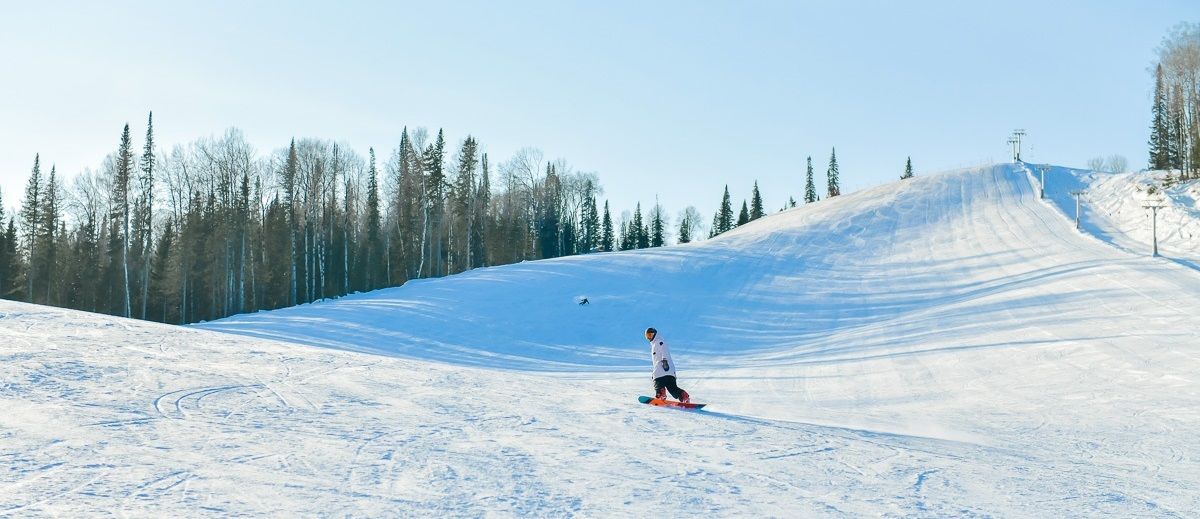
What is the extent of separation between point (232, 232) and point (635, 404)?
44.5 m

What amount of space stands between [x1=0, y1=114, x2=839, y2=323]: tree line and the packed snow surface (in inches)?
943

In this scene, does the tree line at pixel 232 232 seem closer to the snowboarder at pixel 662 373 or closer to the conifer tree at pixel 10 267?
the conifer tree at pixel 10 267

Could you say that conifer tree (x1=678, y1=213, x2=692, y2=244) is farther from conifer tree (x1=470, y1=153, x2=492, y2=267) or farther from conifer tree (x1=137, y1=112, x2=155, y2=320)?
conifer tree (x1=137, y1=112, x2=155, y2=320)

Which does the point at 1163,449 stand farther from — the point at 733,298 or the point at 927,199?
the point at 927,199

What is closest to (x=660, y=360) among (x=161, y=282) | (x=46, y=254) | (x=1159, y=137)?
(x=161, y=282)

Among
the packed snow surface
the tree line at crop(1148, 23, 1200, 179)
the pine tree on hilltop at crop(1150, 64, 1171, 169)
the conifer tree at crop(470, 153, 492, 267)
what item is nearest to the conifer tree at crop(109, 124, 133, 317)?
the packed snow surface

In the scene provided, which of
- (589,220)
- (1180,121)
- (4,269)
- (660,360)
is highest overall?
(1180,121)

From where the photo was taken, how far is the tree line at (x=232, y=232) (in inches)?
1956

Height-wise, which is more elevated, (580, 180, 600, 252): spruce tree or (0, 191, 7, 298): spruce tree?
(580, 180, 600, 252): spruce tree

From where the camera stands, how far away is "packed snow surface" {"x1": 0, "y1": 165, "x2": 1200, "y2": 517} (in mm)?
7012

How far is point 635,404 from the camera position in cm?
1262

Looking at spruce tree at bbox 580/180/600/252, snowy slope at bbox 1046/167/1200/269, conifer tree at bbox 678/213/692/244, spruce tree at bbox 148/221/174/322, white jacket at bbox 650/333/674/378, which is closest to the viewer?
white jacket at bbox 650/333/674/378

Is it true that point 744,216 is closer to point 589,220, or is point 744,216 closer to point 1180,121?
point 589,220

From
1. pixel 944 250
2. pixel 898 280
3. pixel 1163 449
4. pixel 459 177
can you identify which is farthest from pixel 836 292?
pixel 459 177
